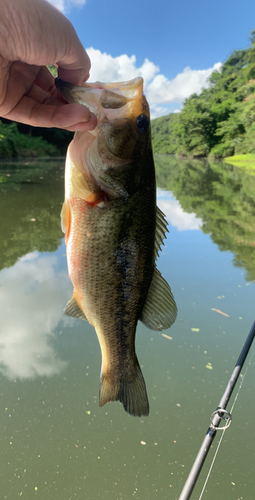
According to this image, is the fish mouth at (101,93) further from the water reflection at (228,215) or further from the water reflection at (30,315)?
the water reflection at (228,215)

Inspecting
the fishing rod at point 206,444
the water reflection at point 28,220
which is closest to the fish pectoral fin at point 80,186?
the fishing rod at point 206,444

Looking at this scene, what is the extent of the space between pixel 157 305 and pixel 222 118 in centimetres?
5628

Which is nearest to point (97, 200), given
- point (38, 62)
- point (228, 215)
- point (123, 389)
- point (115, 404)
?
point (38, 62)

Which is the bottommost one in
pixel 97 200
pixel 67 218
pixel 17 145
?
pixel 67 218

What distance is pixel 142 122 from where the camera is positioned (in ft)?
4.37

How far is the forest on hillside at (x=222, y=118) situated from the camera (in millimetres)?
37594

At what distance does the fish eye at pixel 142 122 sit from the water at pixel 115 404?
2130mm

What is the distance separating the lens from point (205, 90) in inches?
2729

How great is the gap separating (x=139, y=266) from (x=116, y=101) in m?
0.72

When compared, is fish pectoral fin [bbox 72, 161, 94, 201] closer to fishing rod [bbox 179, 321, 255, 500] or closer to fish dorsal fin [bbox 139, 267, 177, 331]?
fish dorsal fin [bbox 139, 267, 177, 331]

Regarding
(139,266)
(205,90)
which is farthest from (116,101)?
(205,90)

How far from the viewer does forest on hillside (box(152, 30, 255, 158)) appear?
37.6 m

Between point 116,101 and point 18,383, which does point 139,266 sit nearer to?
point 116,101

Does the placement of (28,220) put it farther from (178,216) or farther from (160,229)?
(160,229)
